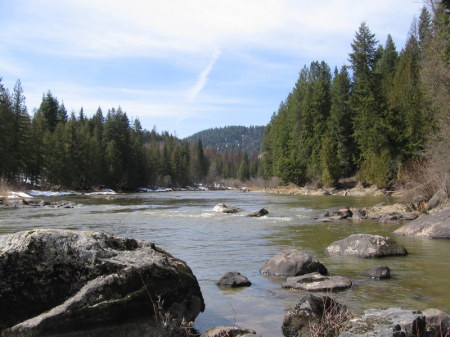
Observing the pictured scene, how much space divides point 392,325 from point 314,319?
1.19 m

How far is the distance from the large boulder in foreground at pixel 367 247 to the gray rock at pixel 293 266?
2.92 metres

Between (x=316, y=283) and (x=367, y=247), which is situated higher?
(x=367, y=247)

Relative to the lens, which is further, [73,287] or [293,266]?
[293,266]

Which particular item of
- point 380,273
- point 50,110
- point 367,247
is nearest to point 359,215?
point 367,247

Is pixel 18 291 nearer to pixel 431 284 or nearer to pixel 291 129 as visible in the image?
pixel 431 284

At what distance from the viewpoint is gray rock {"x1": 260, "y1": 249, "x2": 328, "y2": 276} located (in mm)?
10641

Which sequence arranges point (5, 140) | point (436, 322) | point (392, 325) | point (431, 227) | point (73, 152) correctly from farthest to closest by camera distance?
point (73, 152) → point (5, 140) → point (431, 227) → point (436, 322) → point (392, 325)

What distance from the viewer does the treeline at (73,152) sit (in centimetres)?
6981

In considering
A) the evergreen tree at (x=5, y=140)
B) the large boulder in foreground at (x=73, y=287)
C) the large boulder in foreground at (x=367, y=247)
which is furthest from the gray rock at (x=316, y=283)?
the evergreen tree at (x=5, y=140)

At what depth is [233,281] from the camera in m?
9.70

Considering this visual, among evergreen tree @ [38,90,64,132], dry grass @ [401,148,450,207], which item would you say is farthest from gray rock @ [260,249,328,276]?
evergreen tree @ [38,90,64,132]

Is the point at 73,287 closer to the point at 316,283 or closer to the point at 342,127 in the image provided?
the point at 316,283

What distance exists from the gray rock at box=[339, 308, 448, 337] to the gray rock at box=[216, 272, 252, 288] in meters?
3.86

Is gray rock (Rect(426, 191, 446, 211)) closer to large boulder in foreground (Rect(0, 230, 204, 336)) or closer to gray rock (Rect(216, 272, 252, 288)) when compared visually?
gray rock (Rect(216, 272, 252, 288))
